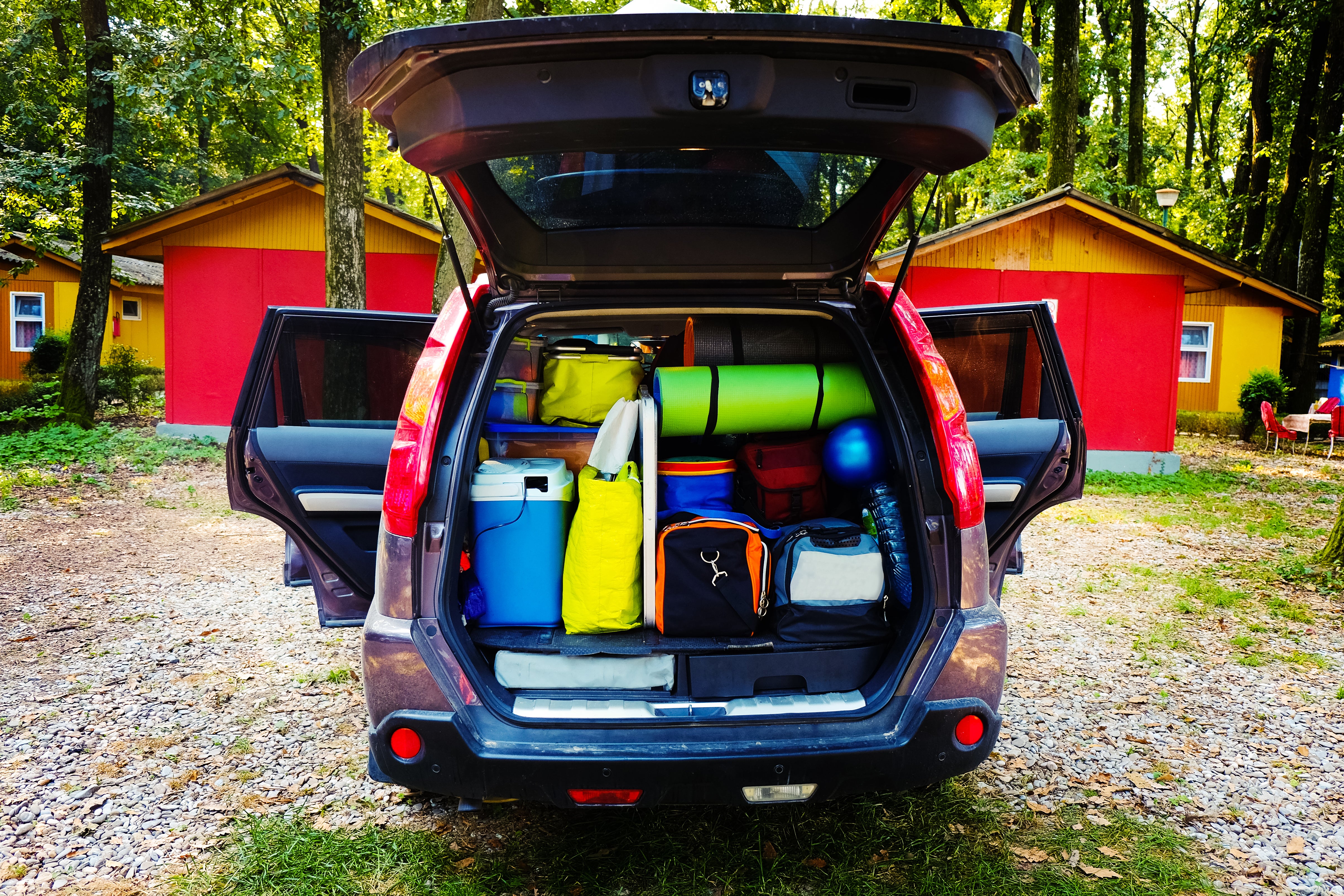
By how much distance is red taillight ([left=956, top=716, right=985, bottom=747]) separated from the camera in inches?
89.5

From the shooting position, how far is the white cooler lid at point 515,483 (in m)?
2.67

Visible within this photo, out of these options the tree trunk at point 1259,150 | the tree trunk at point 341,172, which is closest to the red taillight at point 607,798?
the tree trunk at point 341,172

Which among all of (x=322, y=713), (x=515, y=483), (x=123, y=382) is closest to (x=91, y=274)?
(x=123, y=382)

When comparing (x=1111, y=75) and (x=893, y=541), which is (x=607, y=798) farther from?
(x=1111, y=75)

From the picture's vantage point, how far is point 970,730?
229 cm

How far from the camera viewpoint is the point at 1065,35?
14523 millimetres

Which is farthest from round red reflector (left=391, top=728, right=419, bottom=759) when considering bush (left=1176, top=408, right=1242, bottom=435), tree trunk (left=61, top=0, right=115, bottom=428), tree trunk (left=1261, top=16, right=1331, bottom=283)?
tree trunk (left=1261, top=16, right=1331, bottom=283)

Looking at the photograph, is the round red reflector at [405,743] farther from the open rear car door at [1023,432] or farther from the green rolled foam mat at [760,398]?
the open rear car door at [1023,432]

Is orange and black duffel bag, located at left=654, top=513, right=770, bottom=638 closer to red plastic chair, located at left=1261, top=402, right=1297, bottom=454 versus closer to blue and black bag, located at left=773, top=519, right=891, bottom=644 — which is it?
blue and black bag, located at left=773, top=519, right=891, bottom=644

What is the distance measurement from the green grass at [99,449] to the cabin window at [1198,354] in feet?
69.4

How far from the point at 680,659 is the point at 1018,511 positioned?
5.44 ft

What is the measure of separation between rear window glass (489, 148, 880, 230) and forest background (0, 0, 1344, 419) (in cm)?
33

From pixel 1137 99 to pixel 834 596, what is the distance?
20.8 metres

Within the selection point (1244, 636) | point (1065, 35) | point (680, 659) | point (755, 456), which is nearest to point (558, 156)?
point (755, 456)
